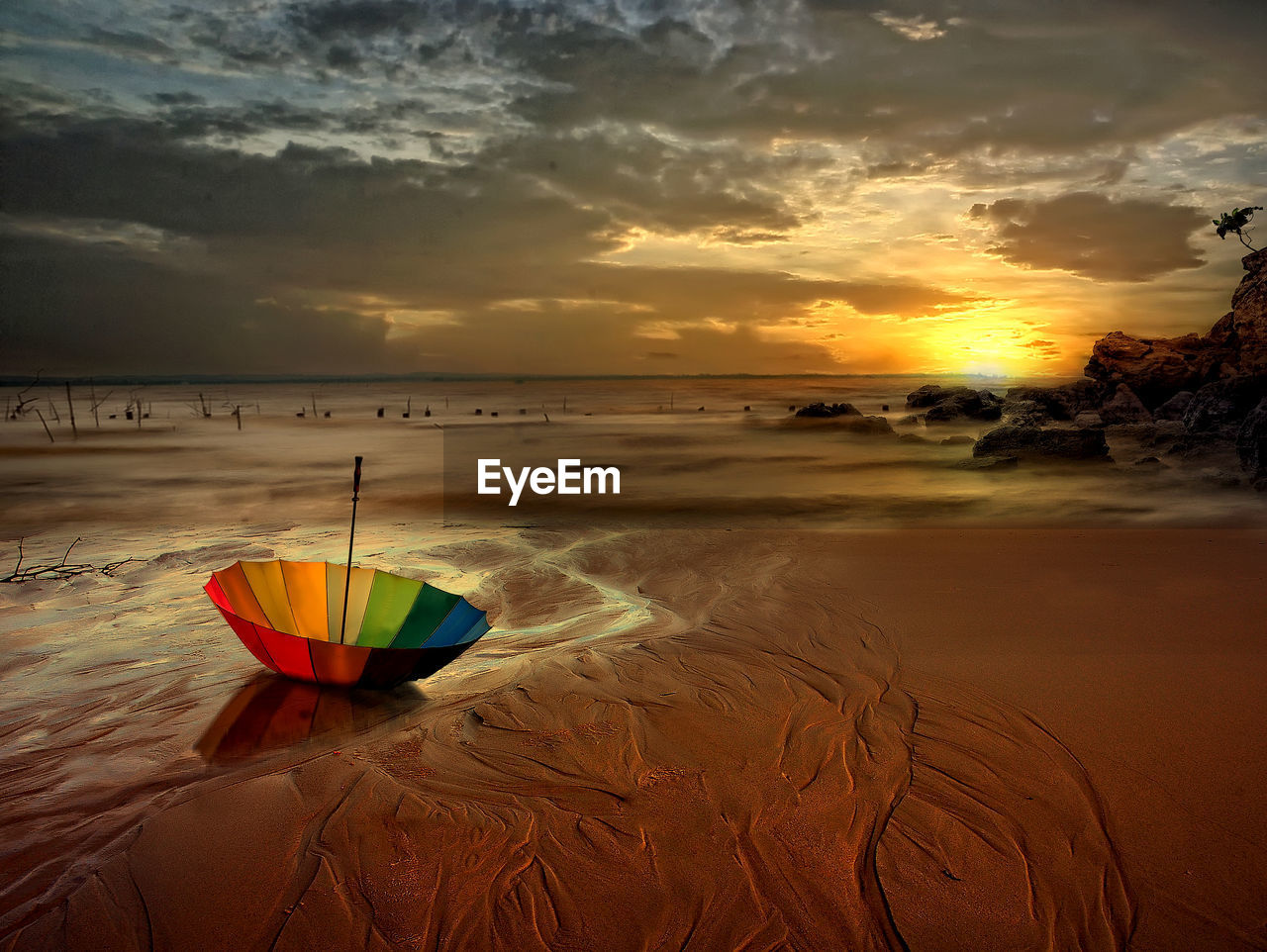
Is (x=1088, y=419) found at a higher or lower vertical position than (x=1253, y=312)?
lower

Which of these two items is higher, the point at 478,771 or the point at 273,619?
the point at 273,619

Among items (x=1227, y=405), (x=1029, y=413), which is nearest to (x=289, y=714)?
(x=1227, y=405)

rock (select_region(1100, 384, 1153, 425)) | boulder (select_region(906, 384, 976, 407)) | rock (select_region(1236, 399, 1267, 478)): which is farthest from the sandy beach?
boulder (select_region(906, 384, 976, 407))

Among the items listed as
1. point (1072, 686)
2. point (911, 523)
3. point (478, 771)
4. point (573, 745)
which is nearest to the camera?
point (478, 771)

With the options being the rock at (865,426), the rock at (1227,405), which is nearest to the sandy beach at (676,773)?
the rock at (1227,405)

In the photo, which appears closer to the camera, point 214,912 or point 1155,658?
point 214,912

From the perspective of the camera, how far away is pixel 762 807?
382 centimetres

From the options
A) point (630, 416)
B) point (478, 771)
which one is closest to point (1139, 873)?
point (478, 771)

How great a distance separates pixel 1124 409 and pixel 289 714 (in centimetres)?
2774

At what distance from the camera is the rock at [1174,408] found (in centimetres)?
2298

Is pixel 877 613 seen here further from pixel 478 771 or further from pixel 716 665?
pixel 478 771

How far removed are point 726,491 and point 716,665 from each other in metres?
11.0

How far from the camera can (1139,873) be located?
130 inches

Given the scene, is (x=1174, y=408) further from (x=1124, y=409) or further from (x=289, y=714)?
(x=289, y=714)
